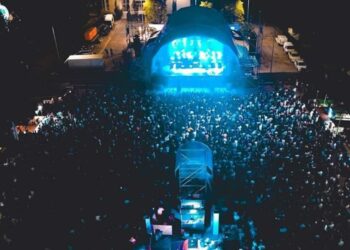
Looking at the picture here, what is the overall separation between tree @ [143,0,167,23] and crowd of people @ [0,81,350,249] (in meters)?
19.9

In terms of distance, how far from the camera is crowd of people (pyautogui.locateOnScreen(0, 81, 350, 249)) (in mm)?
12914

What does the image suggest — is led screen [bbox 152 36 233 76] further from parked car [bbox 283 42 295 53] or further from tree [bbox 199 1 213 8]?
tree [bbox 199 1 213 8]

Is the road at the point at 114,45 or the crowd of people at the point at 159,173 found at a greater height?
the road at the point at 114,45

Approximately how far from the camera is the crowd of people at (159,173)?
42.4 ft

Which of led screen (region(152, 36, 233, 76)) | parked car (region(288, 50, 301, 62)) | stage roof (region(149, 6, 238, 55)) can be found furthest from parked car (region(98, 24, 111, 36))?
parked car (region(288, 50, 301, 62))

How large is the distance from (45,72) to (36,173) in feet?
49.9

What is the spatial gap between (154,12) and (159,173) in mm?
26003

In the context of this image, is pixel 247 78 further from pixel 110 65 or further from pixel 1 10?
pixel 1 10

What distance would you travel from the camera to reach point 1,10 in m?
27.0

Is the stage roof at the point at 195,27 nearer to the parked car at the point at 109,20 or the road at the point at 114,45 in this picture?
the road at the point at 114,45

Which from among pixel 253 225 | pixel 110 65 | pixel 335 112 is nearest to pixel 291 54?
pixel 335 112

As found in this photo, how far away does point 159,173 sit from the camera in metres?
15.5

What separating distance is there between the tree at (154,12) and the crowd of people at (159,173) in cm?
1989

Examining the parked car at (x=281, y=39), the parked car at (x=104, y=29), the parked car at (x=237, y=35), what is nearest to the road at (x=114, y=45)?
the parked car at (x=104, y=29)
